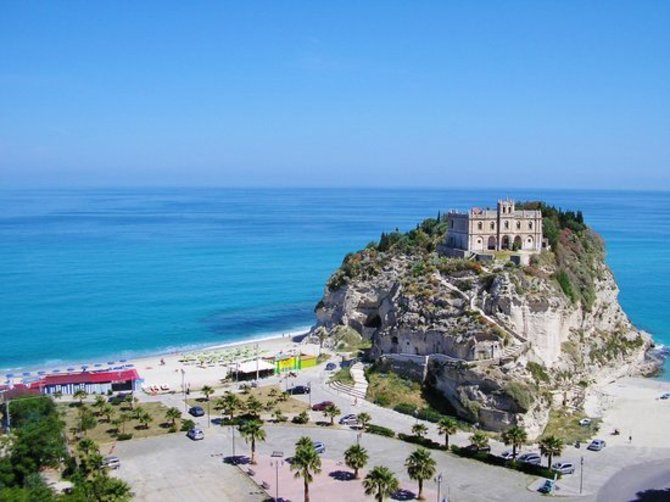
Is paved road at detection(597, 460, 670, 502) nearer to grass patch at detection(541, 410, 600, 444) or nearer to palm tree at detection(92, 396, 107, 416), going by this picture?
grass patch at detection(541, 410, 600, 444)

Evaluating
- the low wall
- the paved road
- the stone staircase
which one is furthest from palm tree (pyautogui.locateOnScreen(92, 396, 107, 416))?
the paved road

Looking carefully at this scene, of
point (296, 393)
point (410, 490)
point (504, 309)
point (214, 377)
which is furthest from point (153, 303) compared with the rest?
point (410, 490)

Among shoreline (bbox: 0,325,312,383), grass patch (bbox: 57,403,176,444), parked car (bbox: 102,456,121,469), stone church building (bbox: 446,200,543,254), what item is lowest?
shoreline (bbox: 0,325,312,383)

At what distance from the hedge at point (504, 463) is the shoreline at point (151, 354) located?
1558 inches

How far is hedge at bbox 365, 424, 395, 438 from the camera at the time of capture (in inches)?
1938

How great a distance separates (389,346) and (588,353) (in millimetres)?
21243

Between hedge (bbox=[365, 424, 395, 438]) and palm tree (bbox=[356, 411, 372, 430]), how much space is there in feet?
1.03

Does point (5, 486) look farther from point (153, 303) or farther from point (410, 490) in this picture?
point (153, 303)

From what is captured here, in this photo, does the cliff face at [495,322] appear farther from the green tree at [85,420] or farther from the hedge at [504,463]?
the green tree at [85,420]

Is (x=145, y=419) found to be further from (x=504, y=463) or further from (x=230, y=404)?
(x=504, y=463)

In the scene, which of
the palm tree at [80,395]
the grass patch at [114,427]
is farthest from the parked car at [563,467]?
the palm tree at [80,395]

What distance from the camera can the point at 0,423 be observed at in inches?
1902

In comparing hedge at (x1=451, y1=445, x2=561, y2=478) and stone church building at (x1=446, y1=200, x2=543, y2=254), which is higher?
stone church building at (x1=446, y1=200, x2=543, y2=254)

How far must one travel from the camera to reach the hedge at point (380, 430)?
161ft
